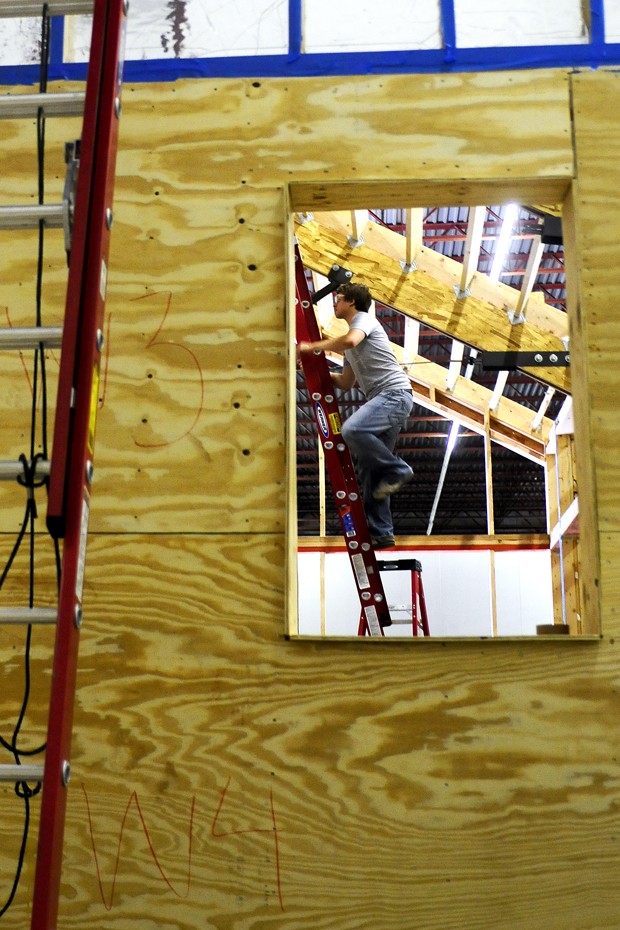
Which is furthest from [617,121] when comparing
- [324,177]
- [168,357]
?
Result: [168,357]

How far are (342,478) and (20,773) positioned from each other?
3.50 m

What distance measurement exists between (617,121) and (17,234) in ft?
7.60

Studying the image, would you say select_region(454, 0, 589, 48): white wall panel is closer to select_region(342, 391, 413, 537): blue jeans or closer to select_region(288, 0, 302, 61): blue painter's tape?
select_region(288, 0, 302, 61): blue painter's tape

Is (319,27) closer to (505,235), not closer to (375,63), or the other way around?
(375,63)

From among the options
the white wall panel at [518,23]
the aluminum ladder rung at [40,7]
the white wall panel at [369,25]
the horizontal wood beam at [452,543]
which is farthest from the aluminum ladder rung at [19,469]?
the horizontal wood beam at [452,543]

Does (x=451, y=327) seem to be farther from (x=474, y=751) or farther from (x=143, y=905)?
(x=143, y=905)

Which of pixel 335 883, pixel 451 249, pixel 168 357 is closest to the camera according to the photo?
pixel 335 883

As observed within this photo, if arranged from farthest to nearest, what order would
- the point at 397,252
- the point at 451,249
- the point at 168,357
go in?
the point at 451,249 → the point at 397,252 → the point at 168,357

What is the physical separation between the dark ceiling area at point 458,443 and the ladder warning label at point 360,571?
1.91m

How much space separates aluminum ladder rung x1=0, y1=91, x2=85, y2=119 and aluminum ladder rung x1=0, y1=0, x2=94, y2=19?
0.76ft

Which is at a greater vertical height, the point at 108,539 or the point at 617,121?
Result: the point at 617,121

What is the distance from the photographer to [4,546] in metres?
3.66

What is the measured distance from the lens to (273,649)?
11.5 ft

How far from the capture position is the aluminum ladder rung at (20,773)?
1736 mm
